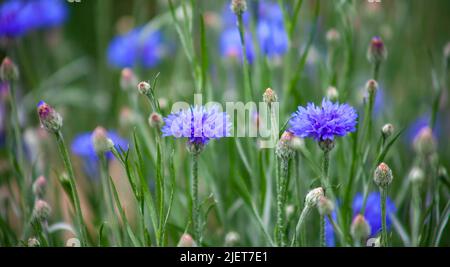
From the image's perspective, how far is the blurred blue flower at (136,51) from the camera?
1518 mm

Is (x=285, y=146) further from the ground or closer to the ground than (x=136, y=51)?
closer to the ground

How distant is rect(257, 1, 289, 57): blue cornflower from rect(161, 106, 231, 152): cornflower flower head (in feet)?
1.39

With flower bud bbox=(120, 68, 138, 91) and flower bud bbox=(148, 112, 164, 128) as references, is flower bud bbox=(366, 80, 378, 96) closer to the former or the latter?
flower bud bbox=(148, 112, 164, 128)

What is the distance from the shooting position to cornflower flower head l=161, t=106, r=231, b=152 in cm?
74

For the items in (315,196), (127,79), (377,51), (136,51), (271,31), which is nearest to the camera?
(315,196)

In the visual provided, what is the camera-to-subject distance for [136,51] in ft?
4.81

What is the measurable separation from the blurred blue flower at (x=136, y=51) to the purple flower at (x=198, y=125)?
0.75 meters

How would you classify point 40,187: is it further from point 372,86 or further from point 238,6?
point 372,86

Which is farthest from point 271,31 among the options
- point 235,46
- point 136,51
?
point 136,51

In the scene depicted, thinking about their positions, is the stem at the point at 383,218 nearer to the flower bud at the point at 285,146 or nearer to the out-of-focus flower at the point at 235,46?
the flower bud at the point at 285,146

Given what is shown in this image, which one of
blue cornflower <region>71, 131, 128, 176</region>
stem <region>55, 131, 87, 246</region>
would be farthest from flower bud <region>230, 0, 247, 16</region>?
blue cornflower <region>71, 131, 128, 176</region>

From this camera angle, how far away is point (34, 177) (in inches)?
39.4

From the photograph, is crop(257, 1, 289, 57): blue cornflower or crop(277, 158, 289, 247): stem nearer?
crop(277, 158, 289, 247): stem

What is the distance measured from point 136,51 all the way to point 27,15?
28 cm
